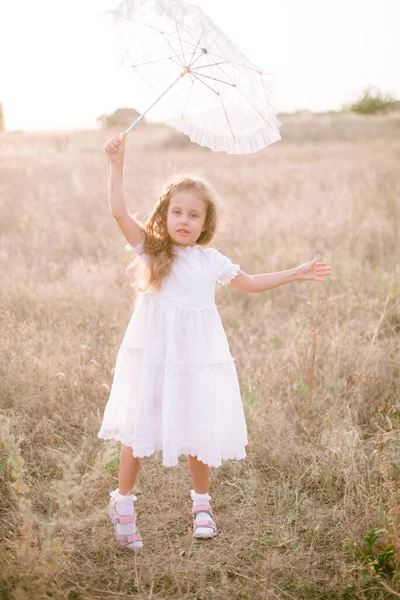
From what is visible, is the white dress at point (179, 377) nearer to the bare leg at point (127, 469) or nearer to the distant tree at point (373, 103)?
the bare leg at point (127, 469)

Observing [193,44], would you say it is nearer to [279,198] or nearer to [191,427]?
[191,427]

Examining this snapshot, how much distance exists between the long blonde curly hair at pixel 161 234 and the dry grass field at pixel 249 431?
0.15m

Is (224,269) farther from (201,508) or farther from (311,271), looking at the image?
(201,508)

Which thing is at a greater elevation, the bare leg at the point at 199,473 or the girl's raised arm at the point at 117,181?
the girl's raised arm at the point at 117,181

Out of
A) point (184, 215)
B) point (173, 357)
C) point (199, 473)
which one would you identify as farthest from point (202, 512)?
point (184, 215)

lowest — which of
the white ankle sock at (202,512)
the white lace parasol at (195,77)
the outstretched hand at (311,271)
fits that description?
the white ankle sock at (202,512)

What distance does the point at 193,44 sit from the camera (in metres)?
2.44

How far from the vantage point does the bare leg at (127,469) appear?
102 inches

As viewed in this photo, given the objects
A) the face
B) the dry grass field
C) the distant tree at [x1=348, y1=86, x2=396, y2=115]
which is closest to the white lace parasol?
the face

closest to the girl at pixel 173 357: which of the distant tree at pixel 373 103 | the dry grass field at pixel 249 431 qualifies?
the dry grass field at pixel 249 431

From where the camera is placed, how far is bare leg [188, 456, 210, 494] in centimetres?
265

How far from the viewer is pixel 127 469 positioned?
102 inches

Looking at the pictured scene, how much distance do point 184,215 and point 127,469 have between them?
47.9 inches

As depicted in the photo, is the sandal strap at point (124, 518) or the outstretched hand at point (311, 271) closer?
the sandal strap at point (124, 518)
